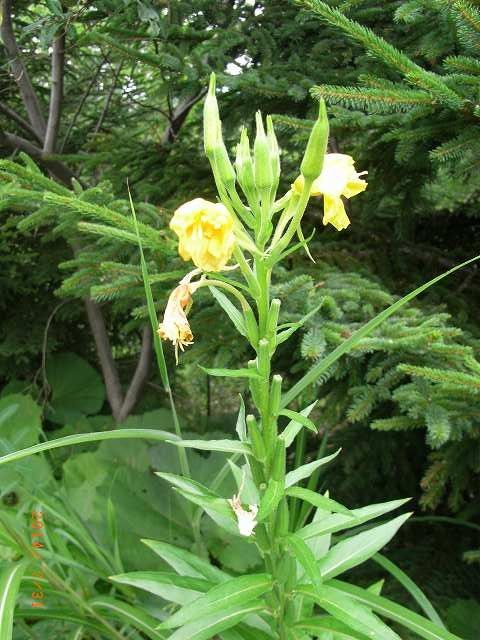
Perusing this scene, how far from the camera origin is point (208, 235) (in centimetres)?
67

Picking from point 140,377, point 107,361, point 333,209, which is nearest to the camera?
point 333,209

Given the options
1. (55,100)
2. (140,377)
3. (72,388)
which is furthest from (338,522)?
(72,388)

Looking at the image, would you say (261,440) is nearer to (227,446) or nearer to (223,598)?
(227,446)

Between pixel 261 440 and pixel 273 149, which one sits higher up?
pixel 273 149

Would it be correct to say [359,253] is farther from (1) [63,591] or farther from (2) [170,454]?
(1) [63,591]

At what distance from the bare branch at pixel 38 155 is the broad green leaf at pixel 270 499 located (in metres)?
1.89

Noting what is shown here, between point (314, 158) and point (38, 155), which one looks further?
point (38, 155)

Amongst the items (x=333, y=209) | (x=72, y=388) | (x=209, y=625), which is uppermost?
(x=333, y=209)

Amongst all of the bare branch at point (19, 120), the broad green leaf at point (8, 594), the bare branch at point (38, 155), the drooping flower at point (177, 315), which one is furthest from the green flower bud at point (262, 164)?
the bare branch at point (19, 120)

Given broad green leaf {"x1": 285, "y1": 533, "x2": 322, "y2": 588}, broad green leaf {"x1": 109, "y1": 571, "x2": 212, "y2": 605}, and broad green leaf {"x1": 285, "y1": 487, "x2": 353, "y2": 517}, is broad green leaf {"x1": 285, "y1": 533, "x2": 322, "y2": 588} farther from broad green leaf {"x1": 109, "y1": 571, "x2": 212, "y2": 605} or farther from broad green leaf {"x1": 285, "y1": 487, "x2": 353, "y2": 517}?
broad green leaf {"x1": 109, "y1": 571, "x2": 212, "y2": 605}

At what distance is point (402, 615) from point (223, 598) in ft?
1.03

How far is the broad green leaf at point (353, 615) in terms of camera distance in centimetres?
82

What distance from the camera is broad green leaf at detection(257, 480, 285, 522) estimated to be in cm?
75

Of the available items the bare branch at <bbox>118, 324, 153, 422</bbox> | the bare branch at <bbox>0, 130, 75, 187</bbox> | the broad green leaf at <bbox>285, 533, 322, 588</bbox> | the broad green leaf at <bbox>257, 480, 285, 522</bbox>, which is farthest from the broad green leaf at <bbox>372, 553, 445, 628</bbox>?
the bare branch at <bbox>0, 130, 75, 187</bbox>
